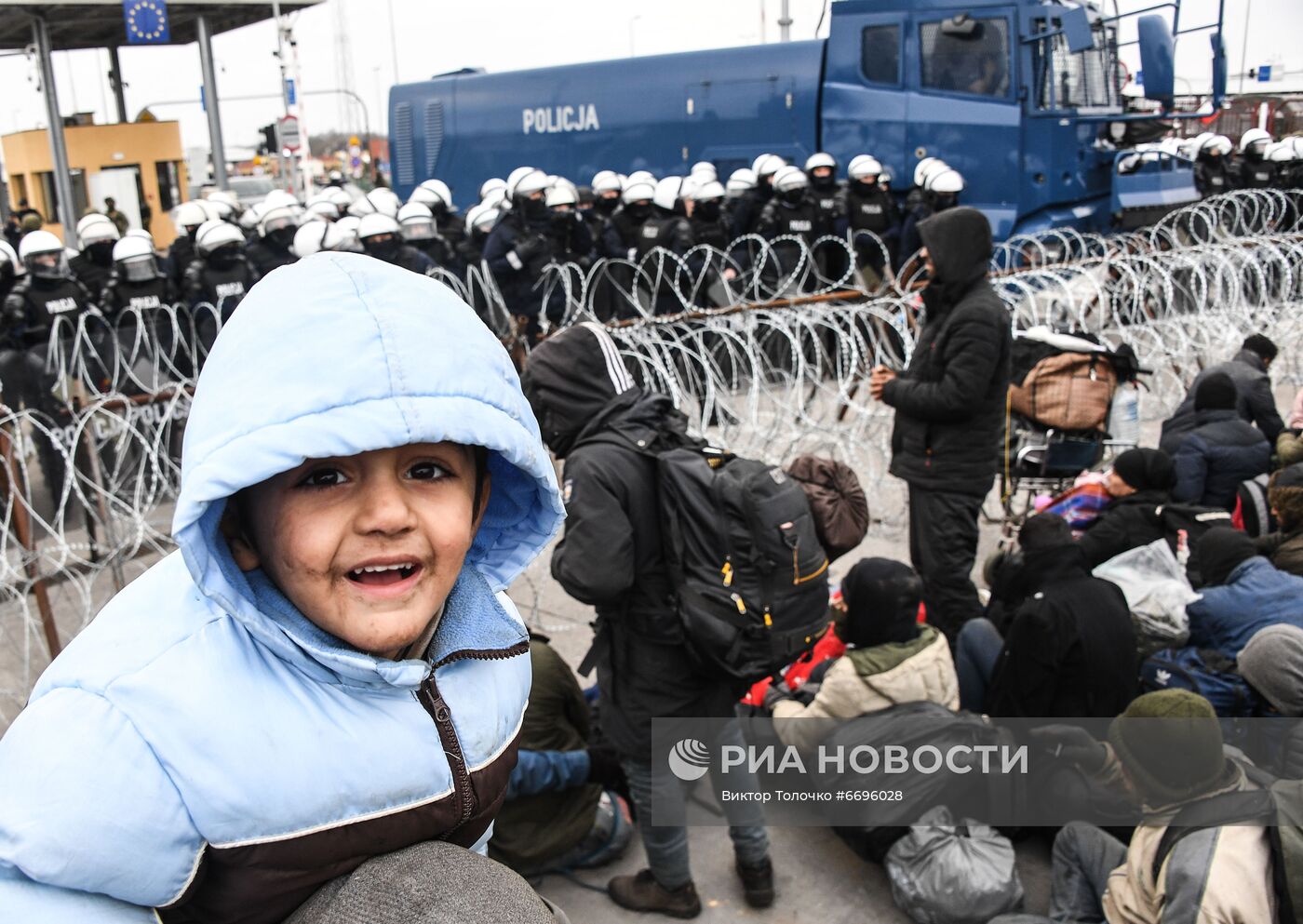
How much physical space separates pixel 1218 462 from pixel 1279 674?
7.87 ft

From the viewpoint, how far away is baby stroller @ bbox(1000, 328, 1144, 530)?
18.0 ft

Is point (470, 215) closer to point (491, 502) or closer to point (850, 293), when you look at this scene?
point (850, 293)

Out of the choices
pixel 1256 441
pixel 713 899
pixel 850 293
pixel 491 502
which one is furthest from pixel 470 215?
pixel 491 502

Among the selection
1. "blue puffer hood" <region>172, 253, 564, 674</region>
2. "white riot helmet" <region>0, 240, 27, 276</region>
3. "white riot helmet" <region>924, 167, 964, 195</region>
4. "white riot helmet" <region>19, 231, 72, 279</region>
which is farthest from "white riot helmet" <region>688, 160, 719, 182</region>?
"blue puffer hood" <region>172, 253, 564, 674</region>

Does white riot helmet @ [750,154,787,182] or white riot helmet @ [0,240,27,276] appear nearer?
white riot helmet @ [0,240,27,276]

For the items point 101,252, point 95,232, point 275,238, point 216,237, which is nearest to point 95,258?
point 101,252

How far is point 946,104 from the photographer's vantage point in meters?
12.3

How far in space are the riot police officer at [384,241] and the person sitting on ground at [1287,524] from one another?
6420 mm

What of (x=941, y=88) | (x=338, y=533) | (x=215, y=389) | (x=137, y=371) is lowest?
(x=137, y=371)

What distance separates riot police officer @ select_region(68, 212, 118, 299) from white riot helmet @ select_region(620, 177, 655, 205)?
505 centimetres

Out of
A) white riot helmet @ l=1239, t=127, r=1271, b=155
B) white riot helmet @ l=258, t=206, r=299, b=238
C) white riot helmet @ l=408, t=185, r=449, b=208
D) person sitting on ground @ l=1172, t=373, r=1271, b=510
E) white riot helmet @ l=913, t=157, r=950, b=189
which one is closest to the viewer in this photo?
person sitting on ground @ l=1172, t=373, r=1271, b=510

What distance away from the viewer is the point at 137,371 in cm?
718

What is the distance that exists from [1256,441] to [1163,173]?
927 cm

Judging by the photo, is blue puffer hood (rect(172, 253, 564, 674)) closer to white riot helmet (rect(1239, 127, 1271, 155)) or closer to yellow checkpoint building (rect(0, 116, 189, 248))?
white riot helmet (rect(1239, 127, 1271, 155))
